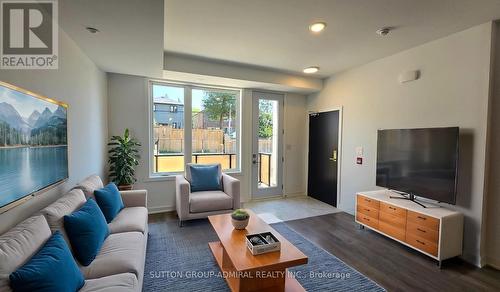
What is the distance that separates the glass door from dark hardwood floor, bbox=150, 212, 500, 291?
164cm

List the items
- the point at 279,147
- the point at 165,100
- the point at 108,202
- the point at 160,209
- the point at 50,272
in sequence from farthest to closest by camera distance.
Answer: the point at 279,147
the point at 165,100
the point at 160,209
the point at 108,202
the point at 50,272

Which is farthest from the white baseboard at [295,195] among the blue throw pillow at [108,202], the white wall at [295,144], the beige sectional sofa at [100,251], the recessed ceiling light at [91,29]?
the recessed ceiling light at [91,29]

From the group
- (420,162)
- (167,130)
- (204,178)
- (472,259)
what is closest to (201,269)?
(204,178)

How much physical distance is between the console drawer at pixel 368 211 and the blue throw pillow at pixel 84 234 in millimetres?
3176

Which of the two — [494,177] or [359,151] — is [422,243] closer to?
[494,177]

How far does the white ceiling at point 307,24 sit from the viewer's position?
2.15 m

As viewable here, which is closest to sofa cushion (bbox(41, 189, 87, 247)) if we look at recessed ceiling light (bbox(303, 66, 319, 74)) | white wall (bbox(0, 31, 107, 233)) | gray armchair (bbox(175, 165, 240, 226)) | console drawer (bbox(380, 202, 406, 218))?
white wall (bbox(0, 31, 107, 233))

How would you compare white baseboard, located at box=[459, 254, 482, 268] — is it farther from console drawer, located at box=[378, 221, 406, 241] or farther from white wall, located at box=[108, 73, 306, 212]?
white wall, located at box=[108, 73, 306, 212]

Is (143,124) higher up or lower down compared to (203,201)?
higher up

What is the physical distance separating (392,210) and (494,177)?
1.04m

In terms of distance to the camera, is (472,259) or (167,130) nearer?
(472,259)

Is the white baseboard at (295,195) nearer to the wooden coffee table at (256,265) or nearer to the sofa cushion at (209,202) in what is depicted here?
the sofa cushion at (209,202)

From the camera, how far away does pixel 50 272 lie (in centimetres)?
117

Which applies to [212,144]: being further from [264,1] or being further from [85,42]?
[264,1]
